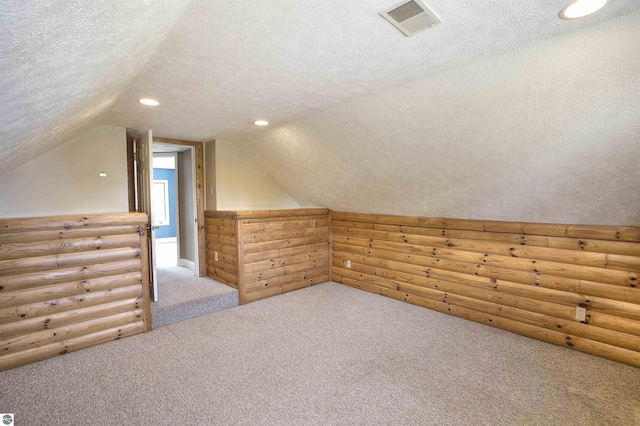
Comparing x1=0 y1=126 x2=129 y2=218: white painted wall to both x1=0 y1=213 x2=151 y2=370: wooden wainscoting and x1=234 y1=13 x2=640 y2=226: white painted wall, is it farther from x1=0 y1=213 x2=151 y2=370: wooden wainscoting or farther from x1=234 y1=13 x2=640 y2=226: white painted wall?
x1=234 y1=13 x2=640 y2=226: white painted wall

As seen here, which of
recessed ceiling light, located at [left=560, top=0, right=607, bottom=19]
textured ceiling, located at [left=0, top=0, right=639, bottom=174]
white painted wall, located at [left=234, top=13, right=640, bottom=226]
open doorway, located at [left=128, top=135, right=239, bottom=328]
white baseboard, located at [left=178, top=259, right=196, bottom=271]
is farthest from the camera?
white baseboard, located at [left=178, top=259, right=196, bottom=271]

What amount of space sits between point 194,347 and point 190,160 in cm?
316

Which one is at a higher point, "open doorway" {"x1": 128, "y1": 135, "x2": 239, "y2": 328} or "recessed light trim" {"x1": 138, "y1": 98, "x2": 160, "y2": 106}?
"recessed light trim" {"x1": 138, "y1": 98, "x2": 160, "y2": 106}

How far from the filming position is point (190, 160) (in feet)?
16.7

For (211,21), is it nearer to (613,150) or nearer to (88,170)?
(613,150)

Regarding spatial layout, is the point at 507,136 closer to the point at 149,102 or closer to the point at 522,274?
the point at 522,274

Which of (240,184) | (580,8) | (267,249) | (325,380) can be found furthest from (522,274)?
(240,184)

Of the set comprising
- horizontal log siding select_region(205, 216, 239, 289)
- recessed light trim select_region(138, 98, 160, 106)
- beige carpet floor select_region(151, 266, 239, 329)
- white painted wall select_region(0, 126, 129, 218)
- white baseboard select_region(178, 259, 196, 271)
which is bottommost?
beige carpet floor select_region(151, 266, 239, 329)

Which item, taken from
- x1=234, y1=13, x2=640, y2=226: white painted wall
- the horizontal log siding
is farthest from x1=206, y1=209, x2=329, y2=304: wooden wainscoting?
x1=234, y1=13, x2=640, y2=226: white painted wall

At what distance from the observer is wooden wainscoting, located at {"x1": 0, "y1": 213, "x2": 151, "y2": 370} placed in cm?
261

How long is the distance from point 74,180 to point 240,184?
2036mm

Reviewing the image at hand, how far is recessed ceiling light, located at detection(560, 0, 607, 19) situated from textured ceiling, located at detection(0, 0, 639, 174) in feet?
0.16

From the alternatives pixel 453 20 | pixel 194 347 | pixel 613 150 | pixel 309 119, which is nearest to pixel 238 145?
pixel 309 119

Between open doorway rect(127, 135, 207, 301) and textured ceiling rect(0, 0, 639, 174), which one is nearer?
textured ceiling rect(0, 0, 639, 174)
